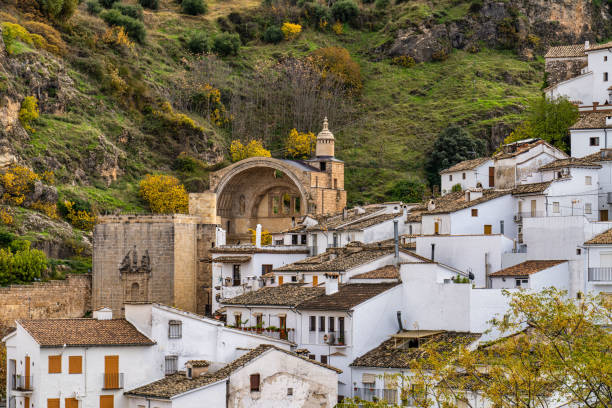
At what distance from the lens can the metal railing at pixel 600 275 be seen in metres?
56.3

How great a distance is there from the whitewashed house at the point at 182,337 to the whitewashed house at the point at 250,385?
1237 millimetres

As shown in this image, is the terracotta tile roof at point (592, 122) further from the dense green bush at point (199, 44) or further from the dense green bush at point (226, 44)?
the dense green bush at point (226, 44)

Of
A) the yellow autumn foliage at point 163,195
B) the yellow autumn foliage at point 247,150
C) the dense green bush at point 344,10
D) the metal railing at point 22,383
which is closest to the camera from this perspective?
the metal railing at point 22,383

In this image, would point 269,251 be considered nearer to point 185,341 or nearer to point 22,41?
point 185,341

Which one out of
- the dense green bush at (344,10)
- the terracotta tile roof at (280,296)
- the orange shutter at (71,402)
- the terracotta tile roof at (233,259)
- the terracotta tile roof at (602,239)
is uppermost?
the dense green bush at (344,10)

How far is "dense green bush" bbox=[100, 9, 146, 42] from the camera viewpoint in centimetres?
12744

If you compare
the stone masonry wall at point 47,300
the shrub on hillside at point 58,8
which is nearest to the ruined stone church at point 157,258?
the stone masonry wall at point 47,300

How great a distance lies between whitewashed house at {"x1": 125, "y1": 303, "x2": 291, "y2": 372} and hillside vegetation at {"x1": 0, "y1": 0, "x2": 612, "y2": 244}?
3726cm

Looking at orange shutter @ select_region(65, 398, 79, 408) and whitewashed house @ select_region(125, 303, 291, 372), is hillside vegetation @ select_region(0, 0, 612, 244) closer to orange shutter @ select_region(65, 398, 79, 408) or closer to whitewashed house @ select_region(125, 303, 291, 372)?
whitewashed house @ select_region(125, 303, 291, 372)

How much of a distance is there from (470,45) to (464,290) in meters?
88.9

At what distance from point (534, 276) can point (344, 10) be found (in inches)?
3868

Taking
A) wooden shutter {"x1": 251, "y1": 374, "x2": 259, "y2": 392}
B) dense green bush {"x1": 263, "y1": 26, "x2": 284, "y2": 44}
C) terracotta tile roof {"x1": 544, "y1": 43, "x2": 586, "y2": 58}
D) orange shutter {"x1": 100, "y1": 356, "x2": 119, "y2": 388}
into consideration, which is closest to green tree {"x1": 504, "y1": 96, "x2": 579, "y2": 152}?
terracotta tile roof {"x1": 544, "y1": 43, "x2": 586, "y2": 58}

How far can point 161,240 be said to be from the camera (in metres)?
82.1

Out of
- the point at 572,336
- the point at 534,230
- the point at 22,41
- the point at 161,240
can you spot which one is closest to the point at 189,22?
the point at 22,41
